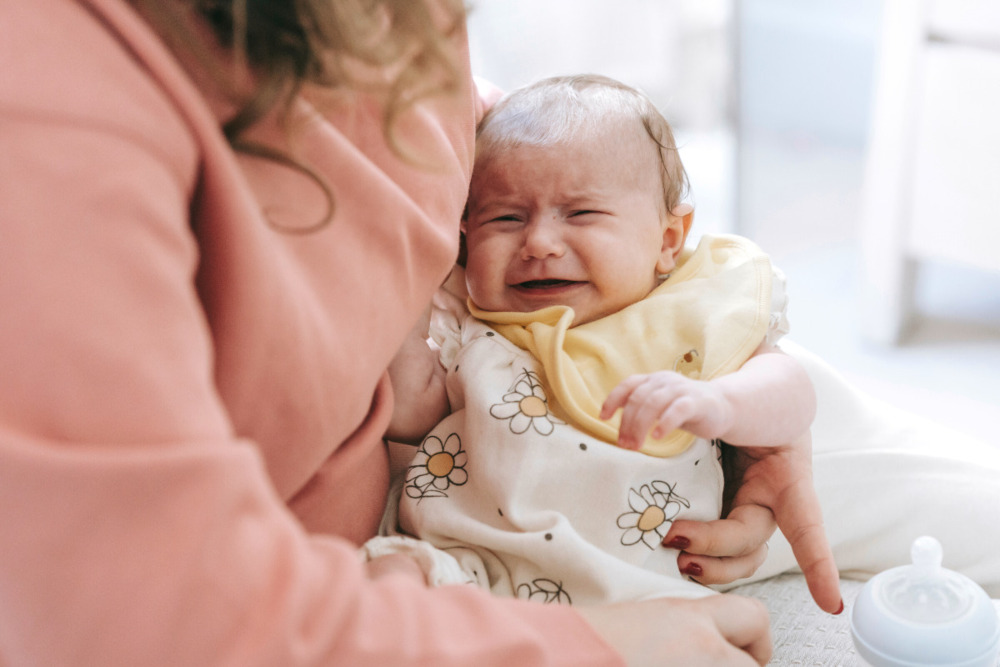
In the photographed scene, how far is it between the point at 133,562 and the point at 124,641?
0.13 feet

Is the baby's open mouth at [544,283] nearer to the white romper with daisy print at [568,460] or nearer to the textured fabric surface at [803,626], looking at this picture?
the white romper with daisy print at [568,460]

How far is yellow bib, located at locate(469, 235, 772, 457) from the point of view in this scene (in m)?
0.86

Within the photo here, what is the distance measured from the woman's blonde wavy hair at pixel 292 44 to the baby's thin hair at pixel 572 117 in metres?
0.35

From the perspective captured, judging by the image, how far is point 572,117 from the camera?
3.18 feet

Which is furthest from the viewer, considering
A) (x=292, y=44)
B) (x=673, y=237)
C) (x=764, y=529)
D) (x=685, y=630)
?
(x=673, y=237)


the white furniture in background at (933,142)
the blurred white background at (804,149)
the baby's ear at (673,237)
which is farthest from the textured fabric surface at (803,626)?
the white furniture in background at (933,142)

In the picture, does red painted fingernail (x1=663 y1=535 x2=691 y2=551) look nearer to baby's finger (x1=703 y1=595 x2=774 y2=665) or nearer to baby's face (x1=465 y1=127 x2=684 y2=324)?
baby's finger (x1=703 y1=595 x2=774 y2=665)

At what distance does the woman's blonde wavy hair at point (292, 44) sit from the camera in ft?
1.74

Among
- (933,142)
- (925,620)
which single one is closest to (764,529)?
(925,620)

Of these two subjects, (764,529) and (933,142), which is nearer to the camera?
(764,529)

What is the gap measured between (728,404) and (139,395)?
48 centimetres

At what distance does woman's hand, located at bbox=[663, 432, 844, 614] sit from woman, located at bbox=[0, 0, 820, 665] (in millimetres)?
203

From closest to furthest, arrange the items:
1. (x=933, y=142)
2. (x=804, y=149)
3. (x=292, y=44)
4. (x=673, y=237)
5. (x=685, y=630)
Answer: (x=292, y=44)
(x=685, y=630)
(x=673, y=237)
(x=933, y=142)
(x=804, y=149)

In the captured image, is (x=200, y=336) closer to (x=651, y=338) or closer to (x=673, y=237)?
(x=651, y=338)
